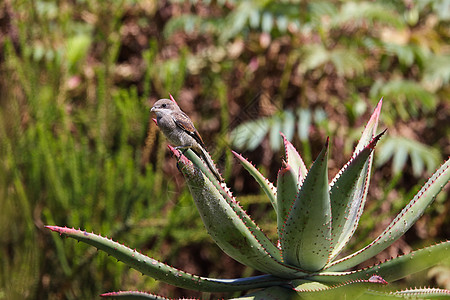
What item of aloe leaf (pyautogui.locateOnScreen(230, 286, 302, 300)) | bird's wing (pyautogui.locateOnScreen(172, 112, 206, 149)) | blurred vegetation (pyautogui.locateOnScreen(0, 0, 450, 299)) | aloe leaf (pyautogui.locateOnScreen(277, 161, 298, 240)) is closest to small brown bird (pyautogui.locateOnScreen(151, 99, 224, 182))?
bird's wing (pyautogui.locateOnScreen(172, 112, 206, 149))

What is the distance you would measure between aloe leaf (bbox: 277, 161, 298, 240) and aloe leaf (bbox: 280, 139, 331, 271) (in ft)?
0.17

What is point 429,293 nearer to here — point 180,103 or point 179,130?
point 179,130

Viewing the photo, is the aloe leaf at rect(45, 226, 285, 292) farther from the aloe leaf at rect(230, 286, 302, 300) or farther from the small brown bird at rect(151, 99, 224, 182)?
the small brown bird at rect(151, 99, 224, 182)

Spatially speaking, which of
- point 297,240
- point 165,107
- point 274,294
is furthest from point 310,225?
point 165,107

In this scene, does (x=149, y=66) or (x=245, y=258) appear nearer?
(x=245, y=258)

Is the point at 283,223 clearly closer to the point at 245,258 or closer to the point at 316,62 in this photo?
the point at 245,258

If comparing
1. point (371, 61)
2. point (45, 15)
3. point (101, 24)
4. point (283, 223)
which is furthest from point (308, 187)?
point (371, 61)

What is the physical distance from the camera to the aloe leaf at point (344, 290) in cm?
87

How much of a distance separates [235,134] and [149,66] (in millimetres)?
1673

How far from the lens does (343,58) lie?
13.2 ft

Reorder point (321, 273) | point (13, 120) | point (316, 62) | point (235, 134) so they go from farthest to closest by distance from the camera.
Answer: point (316, 62) < point (13, 120) < point (235, 134) < point (321, 273)

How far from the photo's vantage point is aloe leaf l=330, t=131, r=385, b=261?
0.99 m

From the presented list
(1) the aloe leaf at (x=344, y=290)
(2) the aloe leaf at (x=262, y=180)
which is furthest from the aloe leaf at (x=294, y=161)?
(1) the aloe leaf at (x=344, y=290)

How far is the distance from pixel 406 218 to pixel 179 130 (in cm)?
50
